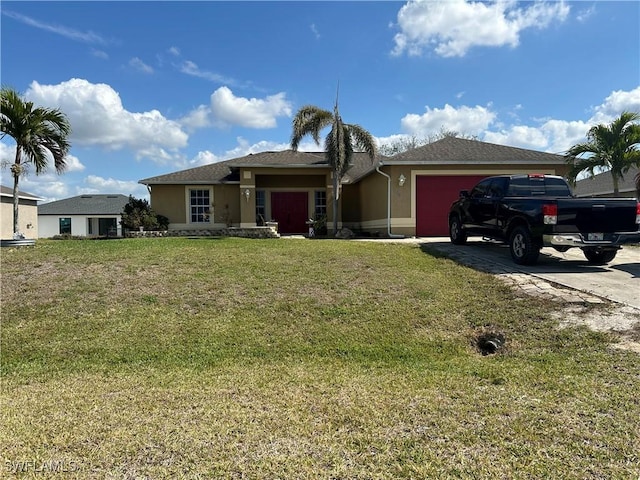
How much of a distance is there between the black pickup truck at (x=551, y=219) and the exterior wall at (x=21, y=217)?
73.0ft

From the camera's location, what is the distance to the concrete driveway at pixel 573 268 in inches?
270

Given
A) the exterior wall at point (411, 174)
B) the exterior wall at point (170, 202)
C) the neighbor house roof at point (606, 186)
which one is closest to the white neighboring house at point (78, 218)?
the exterior wall at point (170, 202)

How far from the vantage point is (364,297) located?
728 centimetres

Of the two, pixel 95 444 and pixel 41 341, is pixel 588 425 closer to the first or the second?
pixel 95 444

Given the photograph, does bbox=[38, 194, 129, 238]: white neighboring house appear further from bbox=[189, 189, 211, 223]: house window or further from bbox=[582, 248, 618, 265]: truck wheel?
bbox=[582, 248, 618, 265]: truck wheel

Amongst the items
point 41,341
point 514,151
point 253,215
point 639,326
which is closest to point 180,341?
point 41,341

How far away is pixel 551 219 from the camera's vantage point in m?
8.12

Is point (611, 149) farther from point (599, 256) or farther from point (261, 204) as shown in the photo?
point (261, 204)

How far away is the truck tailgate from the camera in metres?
8.12

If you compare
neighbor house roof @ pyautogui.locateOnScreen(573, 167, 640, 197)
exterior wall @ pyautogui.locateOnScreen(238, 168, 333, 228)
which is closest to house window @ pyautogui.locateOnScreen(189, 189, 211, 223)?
exterior wall @ pyautogui.locateOnScreen(238, 168, 333, 228)

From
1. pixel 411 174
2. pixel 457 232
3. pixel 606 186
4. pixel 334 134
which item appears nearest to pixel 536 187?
pixel 457 232

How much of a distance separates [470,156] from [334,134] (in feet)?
17.3

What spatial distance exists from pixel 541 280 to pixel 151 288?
23.4 ft

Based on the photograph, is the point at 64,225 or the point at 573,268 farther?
the point at 64,225
